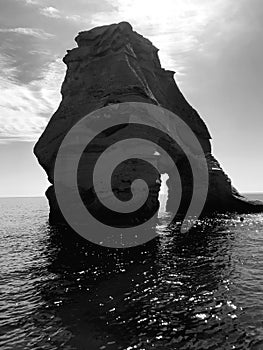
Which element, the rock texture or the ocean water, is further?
the rock texture

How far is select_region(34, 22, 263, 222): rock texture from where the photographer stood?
5541cm

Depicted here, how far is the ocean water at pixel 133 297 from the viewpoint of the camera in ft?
49.2

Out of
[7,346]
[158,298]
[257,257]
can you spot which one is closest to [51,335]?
[7,346]

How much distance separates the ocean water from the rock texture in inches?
1057

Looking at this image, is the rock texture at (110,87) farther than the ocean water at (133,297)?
Yes

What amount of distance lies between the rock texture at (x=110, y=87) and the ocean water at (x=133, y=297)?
26.9m

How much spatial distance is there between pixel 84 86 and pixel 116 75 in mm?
7824

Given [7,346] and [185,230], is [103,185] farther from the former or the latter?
[7,346]

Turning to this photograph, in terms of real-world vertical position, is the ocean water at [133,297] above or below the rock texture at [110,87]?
below

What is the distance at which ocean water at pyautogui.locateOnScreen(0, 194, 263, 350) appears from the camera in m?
15.0

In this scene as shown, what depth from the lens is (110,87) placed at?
5512 cm

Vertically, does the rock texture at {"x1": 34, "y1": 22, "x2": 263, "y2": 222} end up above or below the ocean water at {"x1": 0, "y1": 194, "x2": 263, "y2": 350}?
above

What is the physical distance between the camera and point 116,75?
2202 inches

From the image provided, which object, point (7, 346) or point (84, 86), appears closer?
point (7, 346)
